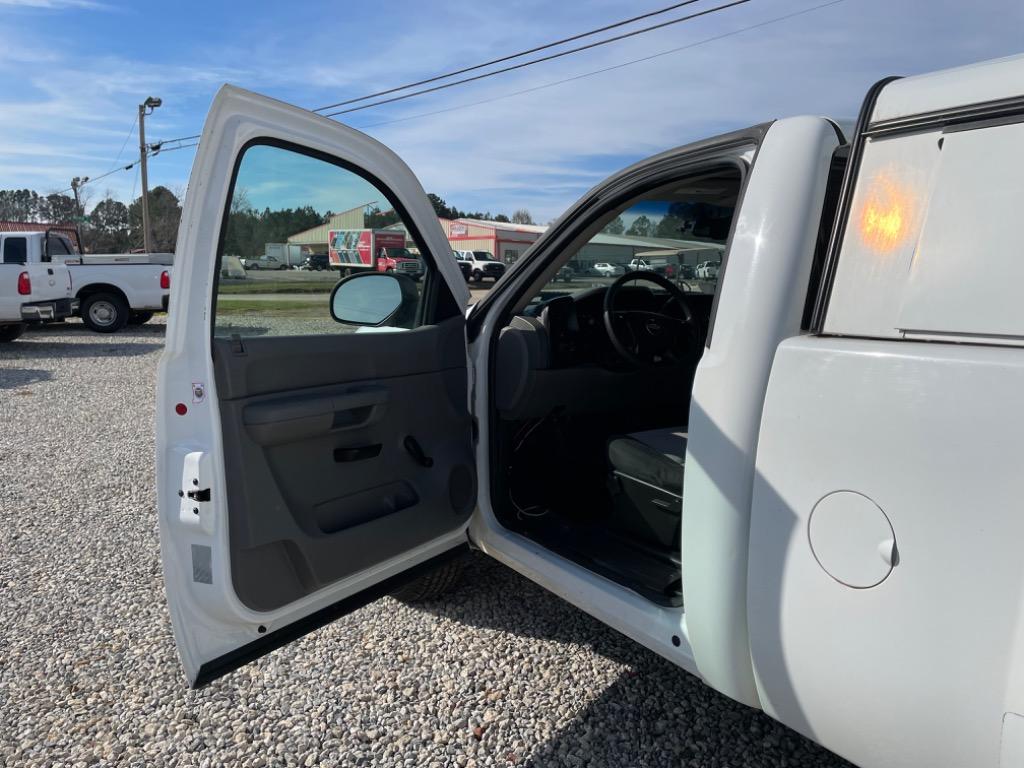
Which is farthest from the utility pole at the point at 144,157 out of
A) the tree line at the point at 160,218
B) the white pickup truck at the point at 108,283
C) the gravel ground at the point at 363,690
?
the gravel ground at the point at 363,690

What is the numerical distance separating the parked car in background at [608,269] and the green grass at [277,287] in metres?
1.14

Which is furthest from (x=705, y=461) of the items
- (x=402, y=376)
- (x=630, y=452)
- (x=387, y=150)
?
(x=387, y=150)

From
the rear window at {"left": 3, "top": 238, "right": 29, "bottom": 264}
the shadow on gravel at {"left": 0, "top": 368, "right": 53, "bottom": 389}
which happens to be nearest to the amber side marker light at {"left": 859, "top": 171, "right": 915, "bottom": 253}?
the shadow on gravel at {"left": 0, "top": 368, "right": 53, "bottom": 389}

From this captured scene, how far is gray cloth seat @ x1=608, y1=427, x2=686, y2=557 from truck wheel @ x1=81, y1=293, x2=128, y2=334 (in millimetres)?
14475

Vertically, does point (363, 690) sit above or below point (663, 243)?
below

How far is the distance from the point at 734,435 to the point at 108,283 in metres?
15.3

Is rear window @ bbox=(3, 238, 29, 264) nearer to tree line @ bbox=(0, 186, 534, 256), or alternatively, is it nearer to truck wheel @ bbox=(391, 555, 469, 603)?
tree line @ bbox=(0, 186, 534, 256)

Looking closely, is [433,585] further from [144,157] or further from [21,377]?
[144,157]

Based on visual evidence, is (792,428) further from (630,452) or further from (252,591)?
(252,591)

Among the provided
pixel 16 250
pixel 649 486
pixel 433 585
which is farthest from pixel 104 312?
pixel 649 486

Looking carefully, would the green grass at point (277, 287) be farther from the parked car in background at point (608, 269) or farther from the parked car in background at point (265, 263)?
the parked car in background at point (608, 269)

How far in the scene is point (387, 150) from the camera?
8.89 ft

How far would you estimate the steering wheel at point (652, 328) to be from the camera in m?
3.15

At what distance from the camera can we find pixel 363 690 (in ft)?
8.99
